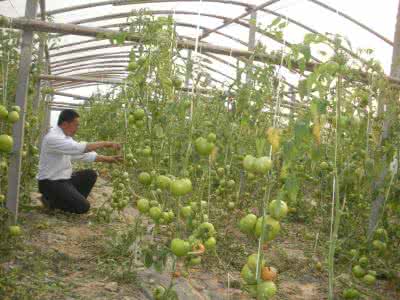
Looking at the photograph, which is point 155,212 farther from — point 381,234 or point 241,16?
point 241,16

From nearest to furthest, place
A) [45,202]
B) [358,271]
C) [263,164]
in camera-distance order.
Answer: [263,164]
[358,271]
[45,202]

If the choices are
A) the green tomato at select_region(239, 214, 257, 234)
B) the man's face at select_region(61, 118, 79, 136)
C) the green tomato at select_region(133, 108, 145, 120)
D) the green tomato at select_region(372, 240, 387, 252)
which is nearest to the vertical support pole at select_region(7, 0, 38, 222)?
the man's face at select_region(61, 118, 79, 136)

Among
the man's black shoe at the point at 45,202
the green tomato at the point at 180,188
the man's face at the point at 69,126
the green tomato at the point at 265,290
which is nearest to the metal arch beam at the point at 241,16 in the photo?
the man's face at the point at 69,126

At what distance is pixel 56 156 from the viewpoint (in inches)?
175

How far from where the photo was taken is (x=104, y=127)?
6934mm

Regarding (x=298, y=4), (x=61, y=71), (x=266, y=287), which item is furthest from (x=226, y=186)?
(x=61, y=71)

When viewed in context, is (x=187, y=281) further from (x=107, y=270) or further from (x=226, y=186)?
(x=226, y=186)

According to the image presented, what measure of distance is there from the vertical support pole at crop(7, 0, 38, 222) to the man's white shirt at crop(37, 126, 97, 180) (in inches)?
30.0

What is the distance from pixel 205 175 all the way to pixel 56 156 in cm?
200

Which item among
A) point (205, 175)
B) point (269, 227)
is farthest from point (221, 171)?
point (269, 227)

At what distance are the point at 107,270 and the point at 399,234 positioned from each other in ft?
6.77

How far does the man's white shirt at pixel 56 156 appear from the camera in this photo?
4227 mm

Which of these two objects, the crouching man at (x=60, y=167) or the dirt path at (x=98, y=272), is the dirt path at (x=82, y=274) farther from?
the crouching man at (x=60, y=167)

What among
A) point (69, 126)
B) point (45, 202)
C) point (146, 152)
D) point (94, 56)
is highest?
point (94, 56)
